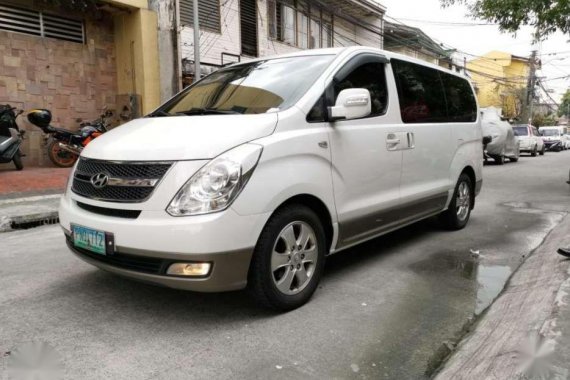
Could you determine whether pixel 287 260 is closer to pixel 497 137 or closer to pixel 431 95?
pixel 431 95

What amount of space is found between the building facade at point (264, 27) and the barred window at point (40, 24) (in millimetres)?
2469

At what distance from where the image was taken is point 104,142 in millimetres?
3275

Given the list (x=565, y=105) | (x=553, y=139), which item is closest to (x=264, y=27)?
(x=553, y=139)

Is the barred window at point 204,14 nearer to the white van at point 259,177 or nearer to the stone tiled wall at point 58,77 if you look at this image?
the stone tiled wall at point 58,77

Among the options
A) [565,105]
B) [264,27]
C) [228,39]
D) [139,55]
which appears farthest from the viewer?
[565,105]

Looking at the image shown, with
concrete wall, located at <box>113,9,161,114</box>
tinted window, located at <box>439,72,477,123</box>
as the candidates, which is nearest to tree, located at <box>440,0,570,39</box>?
tinted window, located at <box>439,72,477,123</box>

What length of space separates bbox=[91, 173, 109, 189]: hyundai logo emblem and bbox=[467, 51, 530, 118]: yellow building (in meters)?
41.3

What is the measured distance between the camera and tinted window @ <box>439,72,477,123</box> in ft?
17.4

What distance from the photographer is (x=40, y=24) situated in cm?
998

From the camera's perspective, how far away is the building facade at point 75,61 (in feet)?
31.4

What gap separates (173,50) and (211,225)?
9.83m

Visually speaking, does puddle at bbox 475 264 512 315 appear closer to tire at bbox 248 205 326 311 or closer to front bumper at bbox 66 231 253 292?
tire at bbox 248 205 326 311

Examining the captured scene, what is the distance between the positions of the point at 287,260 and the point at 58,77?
358 inches

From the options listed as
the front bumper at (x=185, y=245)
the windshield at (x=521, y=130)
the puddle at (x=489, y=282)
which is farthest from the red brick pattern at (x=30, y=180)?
the windshield at (x=521, y=130)
